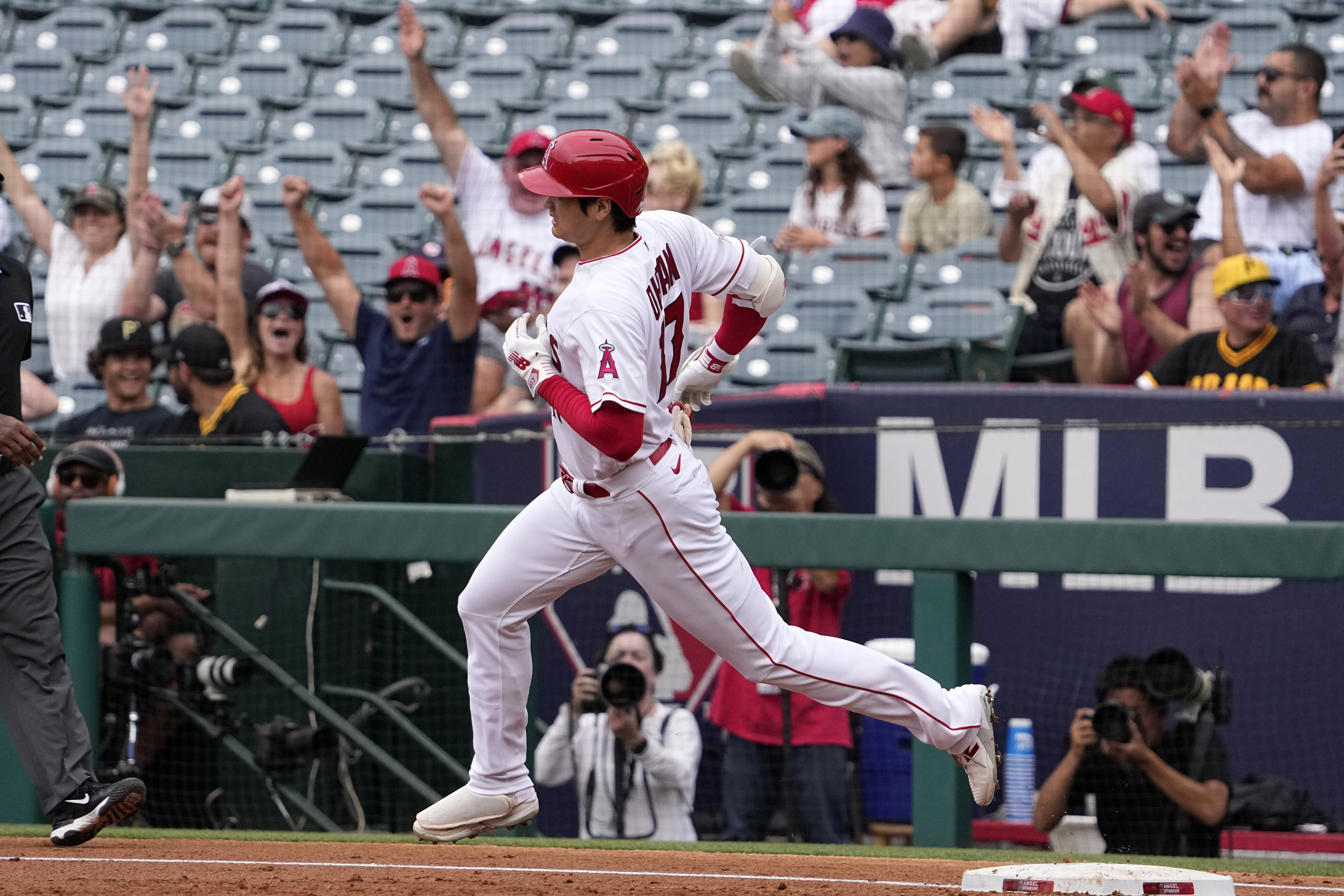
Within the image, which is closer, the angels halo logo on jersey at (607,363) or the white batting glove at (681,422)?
the angels halo logo on jersey at (607,363)

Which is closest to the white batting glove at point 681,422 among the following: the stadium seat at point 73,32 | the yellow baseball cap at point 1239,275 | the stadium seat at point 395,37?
the yellow baseball cap at point 1239,275

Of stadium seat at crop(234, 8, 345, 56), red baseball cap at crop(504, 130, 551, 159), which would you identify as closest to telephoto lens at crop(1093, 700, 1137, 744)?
red baseball cap at crop(504, 130, 551, 159)

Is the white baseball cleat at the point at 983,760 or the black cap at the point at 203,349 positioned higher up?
the black cap at the point at 203,349

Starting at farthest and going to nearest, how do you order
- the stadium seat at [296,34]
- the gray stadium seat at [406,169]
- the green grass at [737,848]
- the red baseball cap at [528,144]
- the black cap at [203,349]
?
the stadium seat at [296,34] → the gray stadium seat at [406,169] → the red baseball cap at [528,144] → the black cap at [203,349] → the green grass at [737,848]

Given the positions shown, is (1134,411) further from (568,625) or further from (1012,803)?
(568,625)

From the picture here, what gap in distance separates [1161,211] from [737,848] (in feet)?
10.7

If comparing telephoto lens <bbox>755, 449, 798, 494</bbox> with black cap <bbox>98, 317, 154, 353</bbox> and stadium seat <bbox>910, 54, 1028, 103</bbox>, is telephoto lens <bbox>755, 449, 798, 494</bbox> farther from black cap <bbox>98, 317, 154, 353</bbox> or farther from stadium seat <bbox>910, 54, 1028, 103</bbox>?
stadium seat <bbox>910, 54, 1028, 103</bbox>

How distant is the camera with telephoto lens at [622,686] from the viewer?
5180mm

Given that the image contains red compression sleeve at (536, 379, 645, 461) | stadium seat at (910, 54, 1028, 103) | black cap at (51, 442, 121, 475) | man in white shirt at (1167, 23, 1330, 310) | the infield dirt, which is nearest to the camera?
red compression sleeve at (536, 379, 645, 461)

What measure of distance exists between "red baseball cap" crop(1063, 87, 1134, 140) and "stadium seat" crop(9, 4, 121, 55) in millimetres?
7140

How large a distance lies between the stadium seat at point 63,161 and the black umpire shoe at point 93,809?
7.05m

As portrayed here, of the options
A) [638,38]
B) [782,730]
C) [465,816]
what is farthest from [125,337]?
[638,38]

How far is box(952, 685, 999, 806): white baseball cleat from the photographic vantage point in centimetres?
387

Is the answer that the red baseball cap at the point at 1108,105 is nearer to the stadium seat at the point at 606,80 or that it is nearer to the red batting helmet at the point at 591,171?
the stadium seat at the point at 606,80
